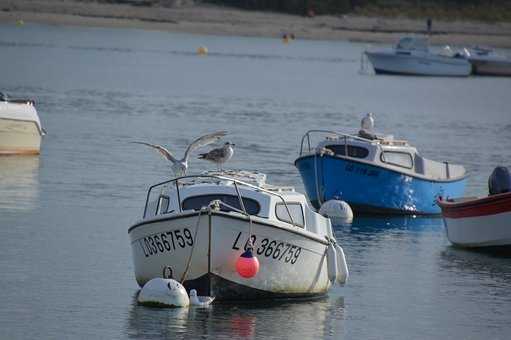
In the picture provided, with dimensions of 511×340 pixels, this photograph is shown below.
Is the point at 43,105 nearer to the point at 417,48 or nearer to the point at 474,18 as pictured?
the point at 417,48

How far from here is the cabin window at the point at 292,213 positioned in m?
22.1

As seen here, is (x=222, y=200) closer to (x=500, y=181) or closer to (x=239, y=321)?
(x=239, y=321)

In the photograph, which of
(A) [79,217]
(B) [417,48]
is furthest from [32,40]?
(A) [79,217]

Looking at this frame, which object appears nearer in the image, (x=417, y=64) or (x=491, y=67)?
(x=417, y=64)

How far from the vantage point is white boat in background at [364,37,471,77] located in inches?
3701

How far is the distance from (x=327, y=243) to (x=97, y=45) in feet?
290

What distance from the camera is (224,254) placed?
69.7ft

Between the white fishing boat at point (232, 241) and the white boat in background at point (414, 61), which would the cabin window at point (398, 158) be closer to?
the white fishing boat at point (232, 241)

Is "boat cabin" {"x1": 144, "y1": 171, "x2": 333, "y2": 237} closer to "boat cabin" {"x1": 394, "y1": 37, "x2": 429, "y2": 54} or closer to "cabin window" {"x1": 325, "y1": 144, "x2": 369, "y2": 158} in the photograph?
"cabin window" {"x1": 325, "y1": 144, "x2": 369, "y2": 158}

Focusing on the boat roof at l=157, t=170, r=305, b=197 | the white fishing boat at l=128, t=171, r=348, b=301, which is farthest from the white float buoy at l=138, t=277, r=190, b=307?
the boat roof at l=157, t=170, r=305, b=197

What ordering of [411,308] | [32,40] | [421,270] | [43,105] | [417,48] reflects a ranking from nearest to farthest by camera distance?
[411,308], [421,270], [43,105], [417,48], [32,40]

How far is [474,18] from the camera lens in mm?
131500

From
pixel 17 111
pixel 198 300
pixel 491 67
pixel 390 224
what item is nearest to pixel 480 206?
pixel 390 224

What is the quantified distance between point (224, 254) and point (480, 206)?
8.11 meters
